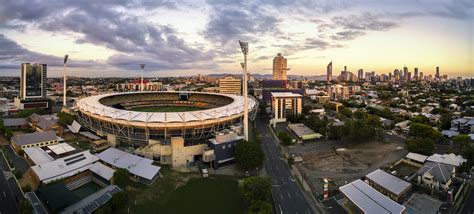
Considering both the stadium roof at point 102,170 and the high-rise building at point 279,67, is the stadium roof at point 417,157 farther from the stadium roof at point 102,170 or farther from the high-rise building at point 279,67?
the high-rise building at point 279,67

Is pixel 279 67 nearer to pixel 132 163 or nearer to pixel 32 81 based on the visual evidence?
pixel 32 81

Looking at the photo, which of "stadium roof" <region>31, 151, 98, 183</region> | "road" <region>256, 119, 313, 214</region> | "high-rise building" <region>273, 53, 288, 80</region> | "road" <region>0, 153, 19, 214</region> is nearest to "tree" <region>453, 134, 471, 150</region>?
"road" <region>256, 119, 313, 214</region>

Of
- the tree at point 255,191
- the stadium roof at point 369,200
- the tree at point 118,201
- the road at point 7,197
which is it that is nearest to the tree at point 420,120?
the stadium roof at point 369,200

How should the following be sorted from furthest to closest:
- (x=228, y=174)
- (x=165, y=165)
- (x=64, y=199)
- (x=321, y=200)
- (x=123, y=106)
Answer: (x=123, y=106) → (x=165, y=165) → (x=228, y=174) → (x=321, y=200) → (x=64, y=199)

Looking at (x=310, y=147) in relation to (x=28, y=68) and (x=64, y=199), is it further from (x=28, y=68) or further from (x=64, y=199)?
(x=28, y=68)

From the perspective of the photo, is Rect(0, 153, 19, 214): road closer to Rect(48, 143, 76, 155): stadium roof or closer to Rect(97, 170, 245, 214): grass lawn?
Rect(48, 143, 76, 155): stadium roof

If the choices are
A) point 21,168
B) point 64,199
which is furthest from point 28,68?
point 64,199

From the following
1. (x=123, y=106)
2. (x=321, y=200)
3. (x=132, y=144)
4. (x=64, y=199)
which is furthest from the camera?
(x=123, y=106)

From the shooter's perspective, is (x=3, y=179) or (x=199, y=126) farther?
(x=199, y=126)

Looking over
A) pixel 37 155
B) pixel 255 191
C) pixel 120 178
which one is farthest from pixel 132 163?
pixel 255 191
